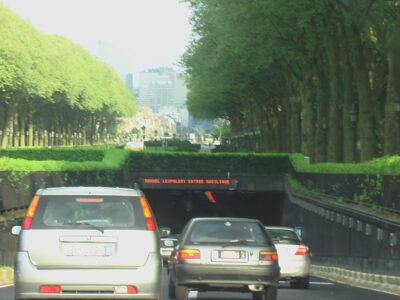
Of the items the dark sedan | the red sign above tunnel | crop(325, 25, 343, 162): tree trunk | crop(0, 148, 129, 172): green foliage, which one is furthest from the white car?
the red sign above tunnel

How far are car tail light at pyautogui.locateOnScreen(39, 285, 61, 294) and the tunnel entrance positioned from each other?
182 ft

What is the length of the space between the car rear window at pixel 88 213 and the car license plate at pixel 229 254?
158 inches

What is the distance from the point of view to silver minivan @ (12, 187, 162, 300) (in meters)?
11.4

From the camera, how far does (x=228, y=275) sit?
15.5 meters

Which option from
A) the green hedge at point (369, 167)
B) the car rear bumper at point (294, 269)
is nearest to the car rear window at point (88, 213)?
the car rear bumper at point (294, 269)

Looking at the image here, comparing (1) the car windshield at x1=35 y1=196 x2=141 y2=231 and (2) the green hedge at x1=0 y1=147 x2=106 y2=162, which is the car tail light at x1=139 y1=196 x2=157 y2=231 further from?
(2) the green hedge at x1=0 y1=147 x2=106 y2=162

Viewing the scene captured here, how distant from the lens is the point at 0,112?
95938mm

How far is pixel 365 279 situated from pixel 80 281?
14.9 m

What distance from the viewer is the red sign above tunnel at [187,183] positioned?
61.8 m

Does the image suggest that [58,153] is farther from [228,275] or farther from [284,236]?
[228,275]

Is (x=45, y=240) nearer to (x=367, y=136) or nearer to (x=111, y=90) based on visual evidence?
(x=367, y=136)

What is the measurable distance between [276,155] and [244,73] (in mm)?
6964

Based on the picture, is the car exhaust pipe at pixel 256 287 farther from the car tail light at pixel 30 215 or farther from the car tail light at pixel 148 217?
the car tail light at pixel 30 215

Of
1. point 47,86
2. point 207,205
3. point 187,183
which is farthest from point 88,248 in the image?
point 47,86
